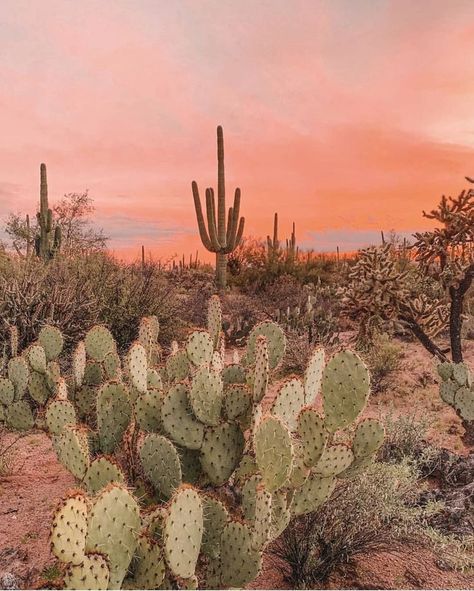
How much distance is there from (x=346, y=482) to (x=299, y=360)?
16.3ft

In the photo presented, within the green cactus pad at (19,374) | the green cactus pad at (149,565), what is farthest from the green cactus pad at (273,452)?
the green cactus pad at (19,374)

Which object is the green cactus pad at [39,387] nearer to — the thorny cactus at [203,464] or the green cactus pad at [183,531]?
the thorny cactus at [203,464]

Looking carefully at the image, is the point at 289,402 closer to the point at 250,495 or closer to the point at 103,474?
the point at 250,495

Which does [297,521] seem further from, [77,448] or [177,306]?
[177,306]

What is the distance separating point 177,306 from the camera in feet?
37.0

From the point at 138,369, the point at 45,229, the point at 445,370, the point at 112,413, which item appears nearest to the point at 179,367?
the point at 112,413

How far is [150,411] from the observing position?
378 centimetres

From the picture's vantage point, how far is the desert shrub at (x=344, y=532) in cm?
352

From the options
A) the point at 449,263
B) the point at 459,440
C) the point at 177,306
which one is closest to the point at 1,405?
the point at 459,440

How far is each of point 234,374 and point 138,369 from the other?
2.03 ft

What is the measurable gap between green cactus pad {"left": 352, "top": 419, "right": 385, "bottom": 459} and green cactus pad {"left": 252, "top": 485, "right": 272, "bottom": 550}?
1087mm

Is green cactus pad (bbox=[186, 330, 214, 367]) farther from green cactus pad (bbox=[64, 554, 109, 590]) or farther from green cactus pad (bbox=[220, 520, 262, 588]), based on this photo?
green cactus pad (bbox=[64, 554, 109, 590])

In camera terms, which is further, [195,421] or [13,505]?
[13,505]

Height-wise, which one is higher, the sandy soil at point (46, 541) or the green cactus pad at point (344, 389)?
the green cactus pad at point (344, 389)
